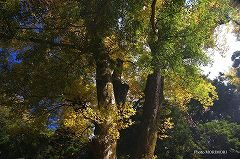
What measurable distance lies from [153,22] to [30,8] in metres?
3.46

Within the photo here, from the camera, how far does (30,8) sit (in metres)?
10.5

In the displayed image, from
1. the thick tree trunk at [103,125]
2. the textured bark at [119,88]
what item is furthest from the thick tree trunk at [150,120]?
the thick tree trunk at [103,125]

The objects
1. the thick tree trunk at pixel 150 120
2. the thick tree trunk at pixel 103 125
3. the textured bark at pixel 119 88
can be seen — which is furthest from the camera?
the textured bark at pixel 119 88

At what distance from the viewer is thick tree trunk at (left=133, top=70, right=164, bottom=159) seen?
1155 cm

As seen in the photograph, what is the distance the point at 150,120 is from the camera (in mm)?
11859

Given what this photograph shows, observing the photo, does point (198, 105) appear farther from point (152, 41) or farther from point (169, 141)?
point (152, 41)

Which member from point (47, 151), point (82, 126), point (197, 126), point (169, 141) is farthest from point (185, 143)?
point (82, 126)

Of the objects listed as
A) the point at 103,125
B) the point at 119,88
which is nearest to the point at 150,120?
the point at 119,88

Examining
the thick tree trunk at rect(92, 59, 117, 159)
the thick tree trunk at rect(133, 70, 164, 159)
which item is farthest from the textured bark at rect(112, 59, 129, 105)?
the thick tree trunk at rect(92, 59, 117, 159)

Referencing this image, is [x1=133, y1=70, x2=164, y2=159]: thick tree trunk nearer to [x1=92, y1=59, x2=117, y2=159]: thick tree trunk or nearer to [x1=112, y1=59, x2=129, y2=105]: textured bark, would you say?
[x1=112, y1=59, x2=129, y2=105]: textured bark

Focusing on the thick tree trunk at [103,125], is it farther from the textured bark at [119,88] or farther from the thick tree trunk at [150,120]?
the thick tree trunk at [150,120]

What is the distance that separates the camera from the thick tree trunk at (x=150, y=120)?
11.5m

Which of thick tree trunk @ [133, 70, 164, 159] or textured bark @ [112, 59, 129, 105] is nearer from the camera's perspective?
thick tree trunk @ [133, 70, 164, 159]

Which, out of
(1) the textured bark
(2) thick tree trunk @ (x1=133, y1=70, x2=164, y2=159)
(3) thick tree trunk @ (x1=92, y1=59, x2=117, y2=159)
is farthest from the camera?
(1) the textured bark
